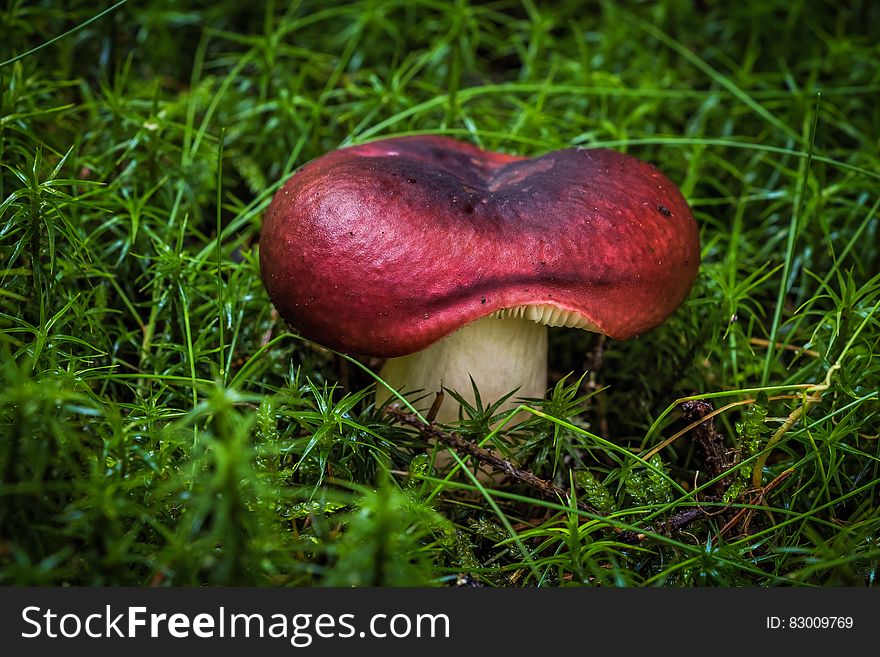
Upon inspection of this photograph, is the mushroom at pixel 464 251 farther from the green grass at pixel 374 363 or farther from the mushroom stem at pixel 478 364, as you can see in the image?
the green grass at pixel 374 363

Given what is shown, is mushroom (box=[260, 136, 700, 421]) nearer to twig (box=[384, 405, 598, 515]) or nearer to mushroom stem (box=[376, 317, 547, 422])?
mushroom stem (box=[376, 317, 547, 422])

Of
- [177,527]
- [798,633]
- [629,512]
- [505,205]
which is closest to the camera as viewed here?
[798,633]

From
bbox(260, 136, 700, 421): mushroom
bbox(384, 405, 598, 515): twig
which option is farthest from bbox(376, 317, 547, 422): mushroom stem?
bbox(384, 405, 598, 515): twig

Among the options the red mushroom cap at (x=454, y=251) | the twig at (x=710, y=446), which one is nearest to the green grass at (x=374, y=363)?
the twig at (x=710, y=446)

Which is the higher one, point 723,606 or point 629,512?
point 629,512

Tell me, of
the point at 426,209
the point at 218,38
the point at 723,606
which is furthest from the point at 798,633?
the point at 218,38

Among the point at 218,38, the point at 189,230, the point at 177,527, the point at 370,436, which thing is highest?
the point at 218,38

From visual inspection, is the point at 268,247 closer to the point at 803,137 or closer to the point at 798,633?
the point at 798,633
